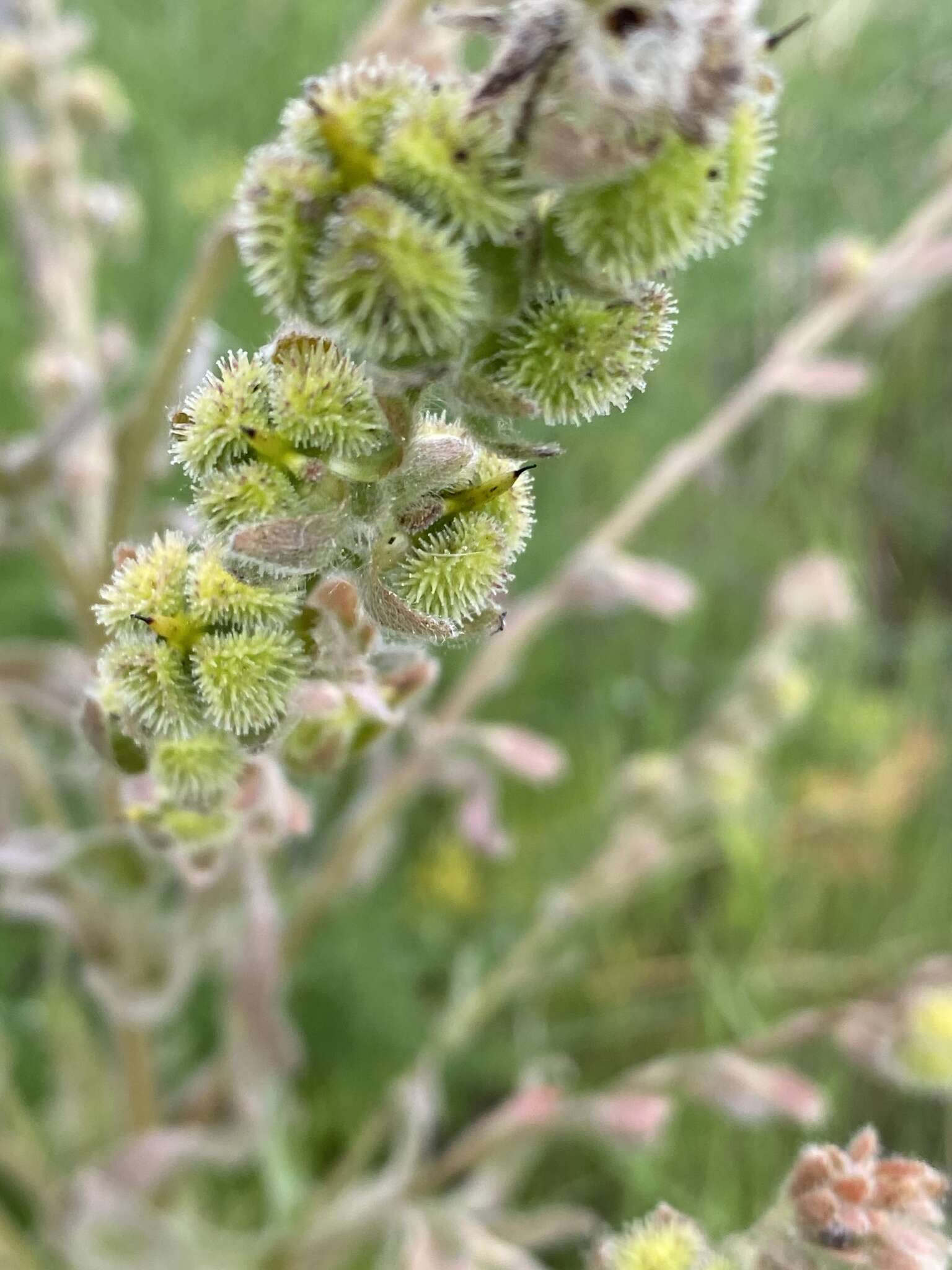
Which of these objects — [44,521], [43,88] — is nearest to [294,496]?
[44,521]

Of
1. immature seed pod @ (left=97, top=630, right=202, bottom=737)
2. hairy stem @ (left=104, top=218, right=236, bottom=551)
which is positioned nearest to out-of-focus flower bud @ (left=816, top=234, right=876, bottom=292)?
hairy stem @ (left=104, top=218, right=236, bottom=551)

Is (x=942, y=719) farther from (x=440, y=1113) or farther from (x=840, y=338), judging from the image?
(x=440, y=1113)

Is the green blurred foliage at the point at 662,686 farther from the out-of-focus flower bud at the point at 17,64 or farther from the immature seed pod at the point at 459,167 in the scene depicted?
the immature seed pod at the point at 459,167

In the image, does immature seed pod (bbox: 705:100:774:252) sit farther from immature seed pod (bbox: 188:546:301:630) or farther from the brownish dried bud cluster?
the brownish dried bud cluster

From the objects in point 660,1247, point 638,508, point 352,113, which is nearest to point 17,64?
point 638,508

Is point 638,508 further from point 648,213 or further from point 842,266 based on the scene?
point 648,213

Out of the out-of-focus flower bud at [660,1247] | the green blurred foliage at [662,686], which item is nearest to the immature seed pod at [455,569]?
the out-of-focus flower bud at [660,1247]
